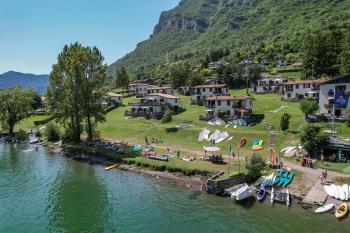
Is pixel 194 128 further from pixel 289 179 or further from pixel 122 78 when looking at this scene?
pixel 122 78

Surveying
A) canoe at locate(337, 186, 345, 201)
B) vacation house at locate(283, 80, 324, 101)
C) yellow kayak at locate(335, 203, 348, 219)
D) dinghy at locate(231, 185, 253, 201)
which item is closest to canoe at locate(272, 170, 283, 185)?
dinghy at locate(231, 185, 253, 201)

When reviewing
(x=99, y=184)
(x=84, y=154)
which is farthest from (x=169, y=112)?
(x=99, y=184)

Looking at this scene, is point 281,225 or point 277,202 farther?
point 277,202

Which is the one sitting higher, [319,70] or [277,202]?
[319,70]

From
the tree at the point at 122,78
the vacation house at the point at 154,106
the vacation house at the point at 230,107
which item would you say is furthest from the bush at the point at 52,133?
the tree at the point at 122,78

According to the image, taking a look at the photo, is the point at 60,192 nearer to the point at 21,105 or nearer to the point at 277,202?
the point at 277,202

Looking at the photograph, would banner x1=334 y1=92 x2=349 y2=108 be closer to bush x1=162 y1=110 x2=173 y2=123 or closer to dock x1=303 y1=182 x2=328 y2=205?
dock x1=303 y1=182 x2=328 y2=205
